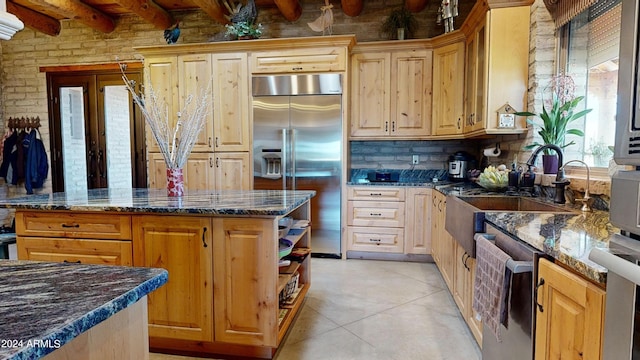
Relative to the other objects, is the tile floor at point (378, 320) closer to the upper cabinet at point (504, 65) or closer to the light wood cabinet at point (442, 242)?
the light wood cabinet at point (442, 242)

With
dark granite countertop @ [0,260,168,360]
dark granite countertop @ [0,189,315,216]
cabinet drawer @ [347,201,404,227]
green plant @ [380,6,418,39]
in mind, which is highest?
green plant @ [380,6,418,39]

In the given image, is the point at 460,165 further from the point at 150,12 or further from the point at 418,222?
the point at 150,12

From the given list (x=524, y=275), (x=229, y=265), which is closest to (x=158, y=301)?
(x=229, y=265)

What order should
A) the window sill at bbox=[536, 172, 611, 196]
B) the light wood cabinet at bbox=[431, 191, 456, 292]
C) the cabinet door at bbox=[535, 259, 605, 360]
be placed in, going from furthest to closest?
the light wood cabinet at bbox=[431, 191, 456, 292] < the window sill at bbox=[536, 172, 611, 196] < the cabinet door at bbox=[535, 259, 605, 360]

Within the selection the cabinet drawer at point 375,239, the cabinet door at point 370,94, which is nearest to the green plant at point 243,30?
the cabinet door at point 370,94

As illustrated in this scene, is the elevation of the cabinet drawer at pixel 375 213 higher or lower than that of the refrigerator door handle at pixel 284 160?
lower

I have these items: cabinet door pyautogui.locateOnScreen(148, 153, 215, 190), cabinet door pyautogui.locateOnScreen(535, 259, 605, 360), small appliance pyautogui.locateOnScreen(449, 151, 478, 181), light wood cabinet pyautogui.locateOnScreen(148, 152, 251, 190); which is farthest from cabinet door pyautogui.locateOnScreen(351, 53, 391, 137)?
cabinet door pyautogui.locateOnScreen(535, 259, 605, 360)

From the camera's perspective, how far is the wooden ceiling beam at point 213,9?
3.84 metres

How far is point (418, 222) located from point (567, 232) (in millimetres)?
2454

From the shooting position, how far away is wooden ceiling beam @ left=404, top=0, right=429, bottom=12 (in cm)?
392

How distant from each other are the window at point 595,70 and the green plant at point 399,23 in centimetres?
190

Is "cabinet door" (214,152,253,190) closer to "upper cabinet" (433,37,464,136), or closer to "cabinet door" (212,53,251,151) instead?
"cabinet door" (212,53,251,151)

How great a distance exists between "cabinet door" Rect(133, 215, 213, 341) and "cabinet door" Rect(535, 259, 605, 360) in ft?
5.07

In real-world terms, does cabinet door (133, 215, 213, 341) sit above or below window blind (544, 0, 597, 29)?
below
